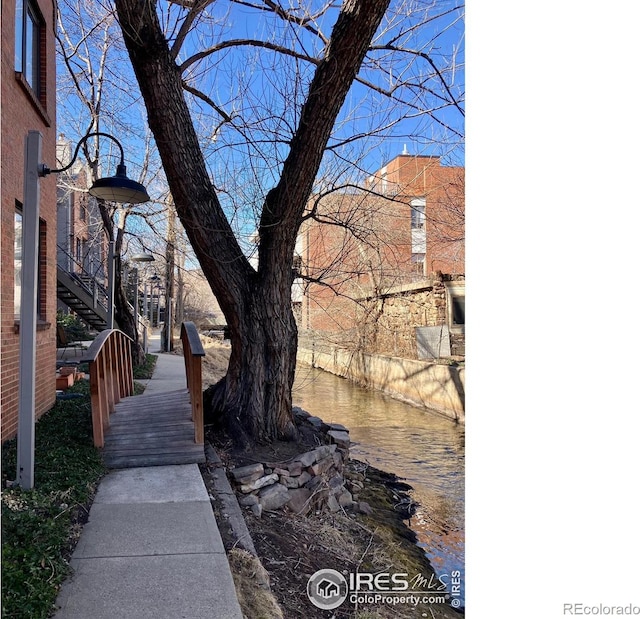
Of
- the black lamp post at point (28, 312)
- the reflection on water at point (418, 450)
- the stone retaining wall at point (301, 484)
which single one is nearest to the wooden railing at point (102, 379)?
the black lamp post at point (28, 312)

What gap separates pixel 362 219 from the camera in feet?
21.6

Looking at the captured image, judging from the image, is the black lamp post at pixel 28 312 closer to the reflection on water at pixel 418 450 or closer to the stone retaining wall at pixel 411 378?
the reflection on water at pixel 418 450

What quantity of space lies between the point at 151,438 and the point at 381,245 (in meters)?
3.88

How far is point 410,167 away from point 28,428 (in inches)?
273

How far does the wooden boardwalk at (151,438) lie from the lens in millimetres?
4934

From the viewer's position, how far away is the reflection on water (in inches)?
216

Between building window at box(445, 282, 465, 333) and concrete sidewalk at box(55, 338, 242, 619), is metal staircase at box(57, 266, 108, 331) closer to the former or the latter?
building window at box(445, 282, 465, 333)

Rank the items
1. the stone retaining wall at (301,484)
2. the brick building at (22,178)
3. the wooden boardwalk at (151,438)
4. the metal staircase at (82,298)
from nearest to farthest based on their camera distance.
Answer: the stone retaining wall at (301,484) < the wooden boardwalk at (151,438) < the brick building at (22,178) < the metal staircase at (82,298)

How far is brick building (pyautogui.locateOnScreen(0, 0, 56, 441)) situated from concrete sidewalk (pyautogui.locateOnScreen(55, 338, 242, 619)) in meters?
1.85

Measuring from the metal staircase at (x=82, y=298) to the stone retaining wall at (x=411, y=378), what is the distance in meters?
5.79

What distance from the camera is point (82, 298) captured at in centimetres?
1323

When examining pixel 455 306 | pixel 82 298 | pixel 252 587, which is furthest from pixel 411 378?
pixel 252 587

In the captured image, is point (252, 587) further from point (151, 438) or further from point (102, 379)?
point (102, 379)

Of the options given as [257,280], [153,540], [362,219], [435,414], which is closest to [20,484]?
[153,540]
